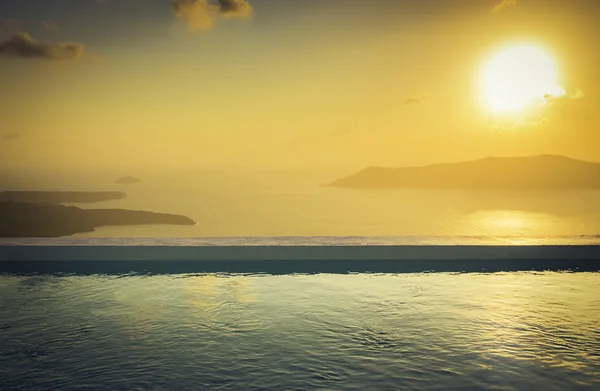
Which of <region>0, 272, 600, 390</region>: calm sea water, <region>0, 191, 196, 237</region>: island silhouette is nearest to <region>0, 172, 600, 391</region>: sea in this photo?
<region>0, 272, 600, 390</region>: calm sea water

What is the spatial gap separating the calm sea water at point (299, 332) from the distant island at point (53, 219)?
19.2 metres

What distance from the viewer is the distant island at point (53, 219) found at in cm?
2473

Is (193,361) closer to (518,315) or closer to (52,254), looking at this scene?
(518,315)

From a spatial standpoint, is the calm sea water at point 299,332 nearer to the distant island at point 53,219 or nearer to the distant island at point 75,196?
the distant island at point 53,219

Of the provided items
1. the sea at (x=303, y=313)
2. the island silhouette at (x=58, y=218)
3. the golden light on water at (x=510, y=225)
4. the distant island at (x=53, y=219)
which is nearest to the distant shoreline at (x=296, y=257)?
the sea at (x=303, y=313)

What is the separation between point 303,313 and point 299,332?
63 cm

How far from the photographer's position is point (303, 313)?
5.49m

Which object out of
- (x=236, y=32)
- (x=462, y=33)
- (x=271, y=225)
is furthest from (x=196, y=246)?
(x=271, y=225)

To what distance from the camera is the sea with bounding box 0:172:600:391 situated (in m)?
3.93

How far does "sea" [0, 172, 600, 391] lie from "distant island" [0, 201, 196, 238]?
17905 millimetres

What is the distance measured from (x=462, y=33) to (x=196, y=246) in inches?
345

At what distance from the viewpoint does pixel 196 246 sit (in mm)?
7770

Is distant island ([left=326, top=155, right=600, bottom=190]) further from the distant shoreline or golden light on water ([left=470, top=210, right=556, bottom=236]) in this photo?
the distant shoreline

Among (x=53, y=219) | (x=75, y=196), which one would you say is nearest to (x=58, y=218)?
(x=53, y=219)
